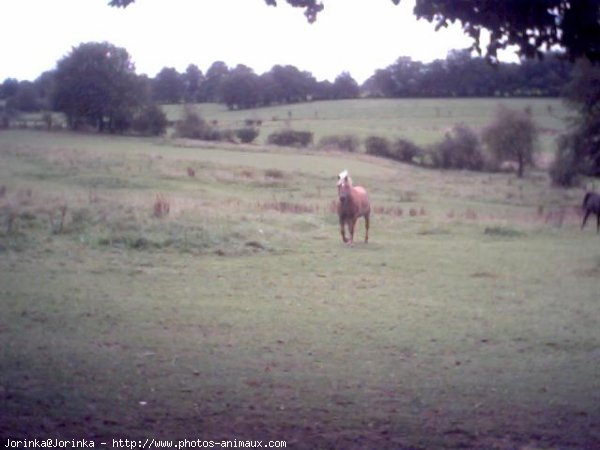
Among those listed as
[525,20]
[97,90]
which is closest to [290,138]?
[97,90]

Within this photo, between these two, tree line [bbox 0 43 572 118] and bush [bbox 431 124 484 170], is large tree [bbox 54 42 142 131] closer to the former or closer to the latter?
tree line [bbox 0 43 572 118]

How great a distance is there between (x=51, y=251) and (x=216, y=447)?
12.6 m

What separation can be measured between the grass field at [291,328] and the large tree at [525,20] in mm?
3732

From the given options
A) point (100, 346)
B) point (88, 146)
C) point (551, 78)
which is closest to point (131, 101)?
point (88, 146)

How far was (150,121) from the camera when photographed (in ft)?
194

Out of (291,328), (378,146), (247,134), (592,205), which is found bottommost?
(291,328)

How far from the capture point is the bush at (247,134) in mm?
59194

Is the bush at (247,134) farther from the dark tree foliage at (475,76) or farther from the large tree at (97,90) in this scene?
the dark tree foliage at (475,76)

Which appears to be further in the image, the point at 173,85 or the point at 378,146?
the point at 378,146

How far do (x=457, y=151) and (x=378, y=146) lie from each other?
22.2 ft

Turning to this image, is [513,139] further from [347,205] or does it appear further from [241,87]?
[347,205]

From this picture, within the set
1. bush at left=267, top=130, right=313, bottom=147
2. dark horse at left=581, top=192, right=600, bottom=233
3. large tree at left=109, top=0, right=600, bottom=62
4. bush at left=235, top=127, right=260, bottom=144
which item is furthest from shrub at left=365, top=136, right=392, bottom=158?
large tree at left=109, top=0, right=600, bottom=62

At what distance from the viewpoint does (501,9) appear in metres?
8.48

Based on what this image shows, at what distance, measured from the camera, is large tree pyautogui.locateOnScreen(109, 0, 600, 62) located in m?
8.20
